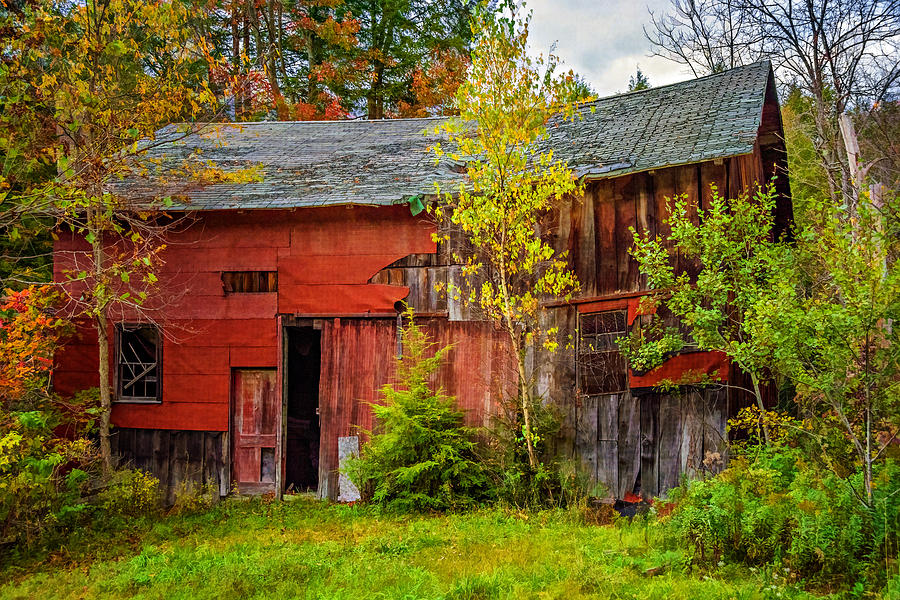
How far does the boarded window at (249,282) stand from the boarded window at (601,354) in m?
4.92

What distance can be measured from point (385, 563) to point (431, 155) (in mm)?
7108

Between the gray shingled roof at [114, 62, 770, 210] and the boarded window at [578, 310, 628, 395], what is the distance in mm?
1955

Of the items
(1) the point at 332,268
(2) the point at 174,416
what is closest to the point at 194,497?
(2) the point at 174,416

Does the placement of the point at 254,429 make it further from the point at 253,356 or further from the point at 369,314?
the point at 369,314

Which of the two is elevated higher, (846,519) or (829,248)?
(829,248)

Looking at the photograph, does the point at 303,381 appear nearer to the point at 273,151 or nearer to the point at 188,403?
the point at 188,403

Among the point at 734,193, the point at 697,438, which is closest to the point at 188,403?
the point at 697,438

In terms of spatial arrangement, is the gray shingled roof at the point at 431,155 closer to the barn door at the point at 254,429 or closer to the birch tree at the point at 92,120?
the birch tree at the point at 92,120

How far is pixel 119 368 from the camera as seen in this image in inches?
436

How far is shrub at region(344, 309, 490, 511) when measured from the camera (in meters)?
8.62

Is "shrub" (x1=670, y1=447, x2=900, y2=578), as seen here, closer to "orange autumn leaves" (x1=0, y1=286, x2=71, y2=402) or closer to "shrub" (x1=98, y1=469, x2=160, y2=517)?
"shrub" (x1=98, y1=469, x2=160, y2=517)

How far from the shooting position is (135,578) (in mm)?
6316

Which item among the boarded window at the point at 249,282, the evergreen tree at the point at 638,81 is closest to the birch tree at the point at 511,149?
the boarded window at the point at 249,282

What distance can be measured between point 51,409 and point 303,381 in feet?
12.8
